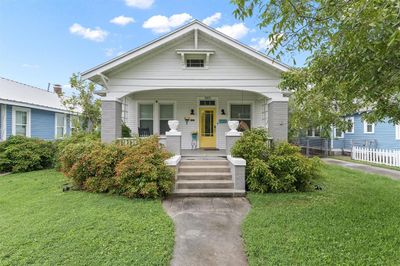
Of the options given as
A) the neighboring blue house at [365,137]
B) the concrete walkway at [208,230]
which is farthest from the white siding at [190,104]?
the concrete walkway at [208,230]

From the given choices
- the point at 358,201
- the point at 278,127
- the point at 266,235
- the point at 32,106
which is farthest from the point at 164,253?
the point at 32,106

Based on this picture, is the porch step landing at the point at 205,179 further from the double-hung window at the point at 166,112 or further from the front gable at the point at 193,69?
the double-hung window at the point at 166,112

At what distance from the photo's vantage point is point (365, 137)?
59.8 feet

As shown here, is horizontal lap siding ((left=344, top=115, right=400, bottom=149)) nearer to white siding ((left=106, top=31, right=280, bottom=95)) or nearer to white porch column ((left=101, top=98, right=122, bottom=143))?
white siding ((left=106, top=31, right=280, bottom=95))

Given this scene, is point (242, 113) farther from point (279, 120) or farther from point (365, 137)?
point (365, 137)

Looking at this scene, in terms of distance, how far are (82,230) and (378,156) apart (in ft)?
51.9

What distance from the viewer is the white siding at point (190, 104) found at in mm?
12406

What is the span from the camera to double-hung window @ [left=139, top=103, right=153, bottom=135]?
41.2ft

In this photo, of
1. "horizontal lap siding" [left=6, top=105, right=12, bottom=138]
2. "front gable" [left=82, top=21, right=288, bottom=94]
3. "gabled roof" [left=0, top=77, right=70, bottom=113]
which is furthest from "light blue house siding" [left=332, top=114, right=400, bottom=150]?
"horizontal lap siding" [left=6, top=105, right=12, bottom=138]

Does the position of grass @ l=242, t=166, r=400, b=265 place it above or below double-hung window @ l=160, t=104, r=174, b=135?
below

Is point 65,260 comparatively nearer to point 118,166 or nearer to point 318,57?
point 118,166

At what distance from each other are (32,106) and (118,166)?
1133 cm

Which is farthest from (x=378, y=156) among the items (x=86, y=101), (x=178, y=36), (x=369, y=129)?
(x=86, y=101)

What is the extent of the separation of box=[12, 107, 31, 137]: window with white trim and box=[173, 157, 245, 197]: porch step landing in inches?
432
